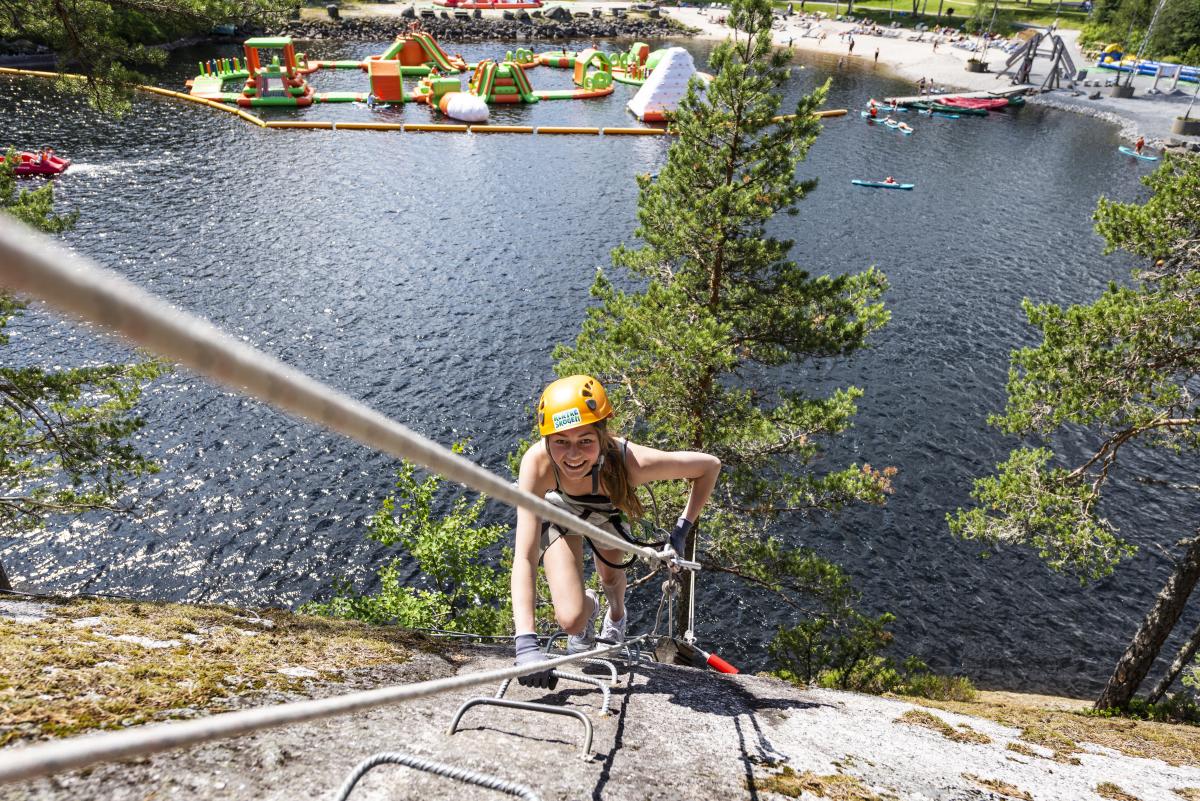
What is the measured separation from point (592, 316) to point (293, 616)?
30.1 ft

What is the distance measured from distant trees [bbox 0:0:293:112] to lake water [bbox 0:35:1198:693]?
33.4 ft

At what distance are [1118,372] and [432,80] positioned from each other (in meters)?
58.8

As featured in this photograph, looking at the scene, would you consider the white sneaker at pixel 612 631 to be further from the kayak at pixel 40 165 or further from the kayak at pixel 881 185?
the kayak at pixel 881 185

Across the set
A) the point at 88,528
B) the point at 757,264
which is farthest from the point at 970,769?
the point at 88,528

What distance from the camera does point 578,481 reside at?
6.11 m

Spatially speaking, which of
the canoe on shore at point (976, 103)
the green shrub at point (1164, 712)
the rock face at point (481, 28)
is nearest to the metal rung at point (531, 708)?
the green shrub at point (1164, 712)

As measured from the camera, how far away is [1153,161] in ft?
186

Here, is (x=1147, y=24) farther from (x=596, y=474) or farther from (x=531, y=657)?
(x=531, y=657)

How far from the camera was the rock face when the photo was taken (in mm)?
87188

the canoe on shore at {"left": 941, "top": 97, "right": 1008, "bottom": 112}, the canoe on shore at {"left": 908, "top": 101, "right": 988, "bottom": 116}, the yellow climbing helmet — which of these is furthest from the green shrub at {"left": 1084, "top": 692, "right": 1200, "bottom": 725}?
the canoe on shore at {"left": 941, "top": 97, "right": 1008, "bottom": 112}

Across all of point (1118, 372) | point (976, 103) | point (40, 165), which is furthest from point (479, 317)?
point (976, 103)

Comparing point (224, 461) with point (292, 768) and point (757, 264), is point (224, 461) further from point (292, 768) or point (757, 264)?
point (292, 768)

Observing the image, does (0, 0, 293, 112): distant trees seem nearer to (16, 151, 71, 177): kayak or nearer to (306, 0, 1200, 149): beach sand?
(16, 151, 71, 177): kayak

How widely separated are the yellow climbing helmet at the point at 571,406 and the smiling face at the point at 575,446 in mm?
80
